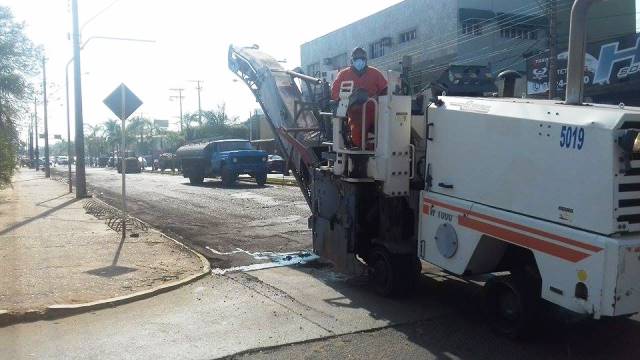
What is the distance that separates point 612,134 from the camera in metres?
4.23

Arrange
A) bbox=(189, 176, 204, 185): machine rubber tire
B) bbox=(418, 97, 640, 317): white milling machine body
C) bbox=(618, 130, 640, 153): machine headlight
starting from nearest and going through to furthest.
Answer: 1. bbox=(618, 130, 640, 153): machine headlight
2. bbox=(418, 97, 640, 317): white milling machine body
3. bbox=(189, 176, 204, 185): machine rubber tire

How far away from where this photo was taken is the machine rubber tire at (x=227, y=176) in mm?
24891

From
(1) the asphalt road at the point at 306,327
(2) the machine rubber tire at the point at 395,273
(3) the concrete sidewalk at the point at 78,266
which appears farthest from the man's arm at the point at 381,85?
(3) the concrete sidewalk at the point at 78,266

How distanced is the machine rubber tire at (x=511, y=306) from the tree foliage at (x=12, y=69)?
58.7 feet

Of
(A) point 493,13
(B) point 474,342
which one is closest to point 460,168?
(B) point 474,342

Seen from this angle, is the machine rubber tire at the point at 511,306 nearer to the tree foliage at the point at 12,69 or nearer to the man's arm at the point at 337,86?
the man's arm at the point at 337,86

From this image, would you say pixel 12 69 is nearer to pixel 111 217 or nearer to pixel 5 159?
pixel 5 159

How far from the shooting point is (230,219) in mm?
13875

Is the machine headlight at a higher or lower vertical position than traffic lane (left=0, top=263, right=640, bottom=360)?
higher

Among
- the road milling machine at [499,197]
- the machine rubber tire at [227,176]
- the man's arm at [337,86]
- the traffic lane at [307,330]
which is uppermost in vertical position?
the man's arm at [337,86]

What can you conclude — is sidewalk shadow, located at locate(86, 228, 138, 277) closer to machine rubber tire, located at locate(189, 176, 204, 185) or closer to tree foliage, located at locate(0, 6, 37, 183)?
tree foliage, located at locate(0, 6, 37, 183)

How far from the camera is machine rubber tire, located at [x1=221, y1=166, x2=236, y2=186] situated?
24.9 meters

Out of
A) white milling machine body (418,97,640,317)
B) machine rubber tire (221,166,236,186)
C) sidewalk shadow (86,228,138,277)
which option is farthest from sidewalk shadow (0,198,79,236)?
white milling machine body (418,97,640,317)

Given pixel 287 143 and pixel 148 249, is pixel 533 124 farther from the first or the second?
pixel 148 249
